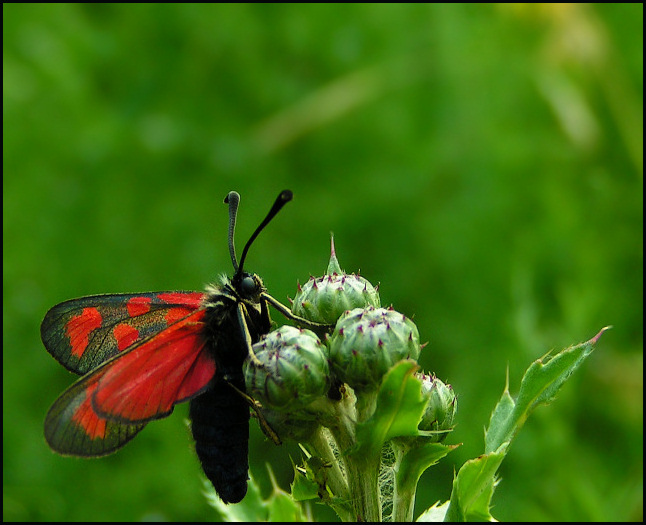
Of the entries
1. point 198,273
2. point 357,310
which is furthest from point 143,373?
point 198,273

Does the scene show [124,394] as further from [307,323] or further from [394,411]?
[394,411]

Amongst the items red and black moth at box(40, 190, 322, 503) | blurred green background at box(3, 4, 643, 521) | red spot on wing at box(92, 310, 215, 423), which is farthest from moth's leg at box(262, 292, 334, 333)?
blurred green background at box(3, 4, 643, 521)

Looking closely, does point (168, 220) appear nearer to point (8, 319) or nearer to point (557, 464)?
point (8, 319)

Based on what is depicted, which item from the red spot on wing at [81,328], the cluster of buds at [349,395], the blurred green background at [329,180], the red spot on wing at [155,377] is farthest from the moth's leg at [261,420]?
the blurred green background at [329,180]

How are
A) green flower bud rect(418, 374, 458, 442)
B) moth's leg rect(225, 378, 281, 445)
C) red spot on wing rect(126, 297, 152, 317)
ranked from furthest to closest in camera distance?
red spot on wing rect(126, 297, 152, 317)
green flower bud rect(418, 374, 458, 442)
moth's leg rect(225, 378, 281, 445)

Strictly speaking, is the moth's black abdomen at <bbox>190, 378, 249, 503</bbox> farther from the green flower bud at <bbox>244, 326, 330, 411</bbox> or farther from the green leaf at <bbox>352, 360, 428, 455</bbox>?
the green leaf at <bbox>352, 360, 428, 455</bbox>

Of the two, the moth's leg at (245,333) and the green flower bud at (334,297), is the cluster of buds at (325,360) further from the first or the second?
the green flower bud at (334,297)

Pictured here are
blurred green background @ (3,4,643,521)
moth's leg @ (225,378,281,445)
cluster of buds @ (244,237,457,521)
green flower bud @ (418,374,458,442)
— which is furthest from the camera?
blurred green background @ (3,4,643,521)
